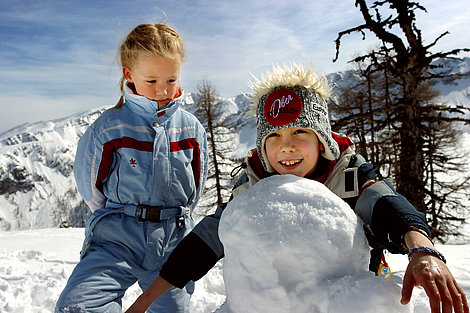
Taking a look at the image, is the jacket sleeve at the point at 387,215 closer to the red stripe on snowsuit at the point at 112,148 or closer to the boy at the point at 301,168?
the boy at the point at 301,168

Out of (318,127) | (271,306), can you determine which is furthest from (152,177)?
(271,306)

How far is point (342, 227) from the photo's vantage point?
3.26 feet

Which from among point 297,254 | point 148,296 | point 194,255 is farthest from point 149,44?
point 297,254

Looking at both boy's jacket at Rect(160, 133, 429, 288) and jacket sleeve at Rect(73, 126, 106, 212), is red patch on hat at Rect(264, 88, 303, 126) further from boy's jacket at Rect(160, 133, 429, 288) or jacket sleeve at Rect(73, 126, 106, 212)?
jacket sleeve at Rect(73, 126, 106, 212)

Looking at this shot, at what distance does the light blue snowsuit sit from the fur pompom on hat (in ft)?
2.60

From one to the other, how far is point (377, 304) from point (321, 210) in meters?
0.30

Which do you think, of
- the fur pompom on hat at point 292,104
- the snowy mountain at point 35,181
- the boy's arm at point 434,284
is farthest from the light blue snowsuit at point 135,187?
the snowy mountain at point 35,181

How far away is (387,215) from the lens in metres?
1.22

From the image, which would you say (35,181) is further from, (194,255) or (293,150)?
(293,150)

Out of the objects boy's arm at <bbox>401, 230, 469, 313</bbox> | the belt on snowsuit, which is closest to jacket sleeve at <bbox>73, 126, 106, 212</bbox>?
the belt on snowsuit

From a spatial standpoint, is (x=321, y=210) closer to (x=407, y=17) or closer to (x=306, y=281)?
(x=306, y=281)

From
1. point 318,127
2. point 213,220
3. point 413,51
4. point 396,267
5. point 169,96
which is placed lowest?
point 396,267

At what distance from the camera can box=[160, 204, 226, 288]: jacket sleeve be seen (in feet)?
4.83

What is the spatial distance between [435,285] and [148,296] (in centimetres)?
113
